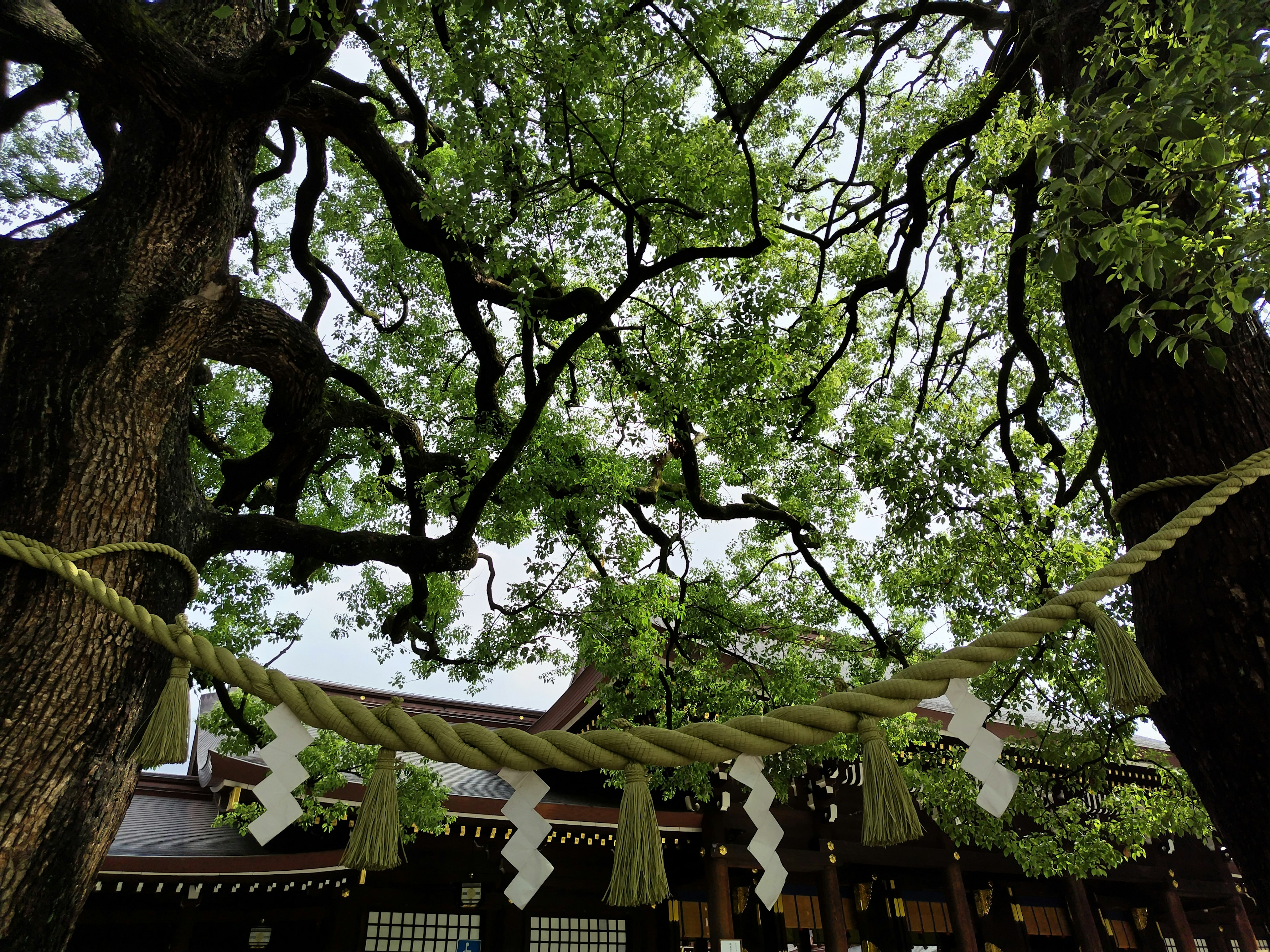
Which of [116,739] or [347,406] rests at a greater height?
[347,406]

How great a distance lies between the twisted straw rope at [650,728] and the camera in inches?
59.2

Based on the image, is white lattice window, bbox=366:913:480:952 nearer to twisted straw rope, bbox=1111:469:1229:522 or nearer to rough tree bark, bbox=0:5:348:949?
rough tree bark, bbox=0:5:348:949

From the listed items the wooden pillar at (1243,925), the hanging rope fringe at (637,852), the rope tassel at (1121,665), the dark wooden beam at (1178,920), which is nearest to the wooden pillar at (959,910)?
the dark wooden beam at (1178,920)

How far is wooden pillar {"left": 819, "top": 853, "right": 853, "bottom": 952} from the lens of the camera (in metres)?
7.97

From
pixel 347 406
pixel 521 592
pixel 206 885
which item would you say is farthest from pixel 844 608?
pixel 206 885

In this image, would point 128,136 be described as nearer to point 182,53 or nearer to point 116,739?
point 182,53

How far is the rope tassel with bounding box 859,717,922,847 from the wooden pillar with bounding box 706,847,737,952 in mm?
6825

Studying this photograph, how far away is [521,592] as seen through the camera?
22.8 ft

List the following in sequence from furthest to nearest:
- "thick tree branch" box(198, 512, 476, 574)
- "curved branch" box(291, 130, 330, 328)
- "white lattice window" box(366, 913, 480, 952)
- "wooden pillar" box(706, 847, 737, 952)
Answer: "wooden pillar" box(706, 847, 737, 952) < "white lattice window" box(366, 913, 480, 952) < "curved branch" box(291, 130, 330, 328) < "thick tree branch" box(198, 512, 476, 574)

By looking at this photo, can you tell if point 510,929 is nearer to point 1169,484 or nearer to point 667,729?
point 667,729

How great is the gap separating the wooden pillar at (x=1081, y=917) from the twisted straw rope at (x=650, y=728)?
32.8 feet

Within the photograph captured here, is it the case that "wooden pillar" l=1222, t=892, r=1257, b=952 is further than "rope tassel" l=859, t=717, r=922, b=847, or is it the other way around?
"wooden pillar" l=1222, t=892, r=1257, b=952

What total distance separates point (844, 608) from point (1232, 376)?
5456 mm

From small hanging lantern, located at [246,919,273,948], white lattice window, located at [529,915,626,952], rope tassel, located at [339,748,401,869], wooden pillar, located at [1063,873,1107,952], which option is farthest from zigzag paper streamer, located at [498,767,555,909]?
wooden pillar, located at [1063,873,1107,952]
